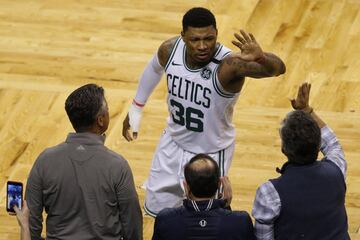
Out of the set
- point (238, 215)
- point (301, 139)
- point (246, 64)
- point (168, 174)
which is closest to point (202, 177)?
point (238, 215)

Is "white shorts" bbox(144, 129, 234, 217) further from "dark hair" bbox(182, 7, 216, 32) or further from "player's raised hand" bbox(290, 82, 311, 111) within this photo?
"player's raised hand" bbox(290, 82, 311, 111)

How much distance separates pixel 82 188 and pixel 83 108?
31 cm

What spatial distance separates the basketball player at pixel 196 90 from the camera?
4352 mm

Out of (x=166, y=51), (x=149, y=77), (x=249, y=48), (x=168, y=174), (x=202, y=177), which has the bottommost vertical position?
(x=168, y=174)

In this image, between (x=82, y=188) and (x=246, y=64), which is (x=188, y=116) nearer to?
(x=246, y=64)

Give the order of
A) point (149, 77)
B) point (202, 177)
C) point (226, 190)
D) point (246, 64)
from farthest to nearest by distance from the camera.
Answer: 1. point (149, 77)
2. point (246, 64)
3. point (226, 190)
4. point (202, 177)

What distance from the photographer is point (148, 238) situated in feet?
17.8

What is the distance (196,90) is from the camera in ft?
14.9

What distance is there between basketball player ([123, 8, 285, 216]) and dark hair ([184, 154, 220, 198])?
0.72 meters

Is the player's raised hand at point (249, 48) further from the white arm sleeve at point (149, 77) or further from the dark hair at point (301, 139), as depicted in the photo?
the white arm sleeve at point (149, 77)

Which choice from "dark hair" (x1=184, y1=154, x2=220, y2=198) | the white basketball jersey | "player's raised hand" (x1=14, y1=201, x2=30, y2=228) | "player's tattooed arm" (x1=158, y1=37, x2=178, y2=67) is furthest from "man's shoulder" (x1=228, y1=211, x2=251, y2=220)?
"player's tattooed arm" (x1=158, y1=37, x2=178, y2=67)

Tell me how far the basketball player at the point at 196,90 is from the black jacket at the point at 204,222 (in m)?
0.80

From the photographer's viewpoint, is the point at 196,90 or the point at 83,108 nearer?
the point at 83,108

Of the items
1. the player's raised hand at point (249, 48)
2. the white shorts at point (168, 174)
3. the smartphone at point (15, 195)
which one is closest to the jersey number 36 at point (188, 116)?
the white shorts at point (168, 174)
